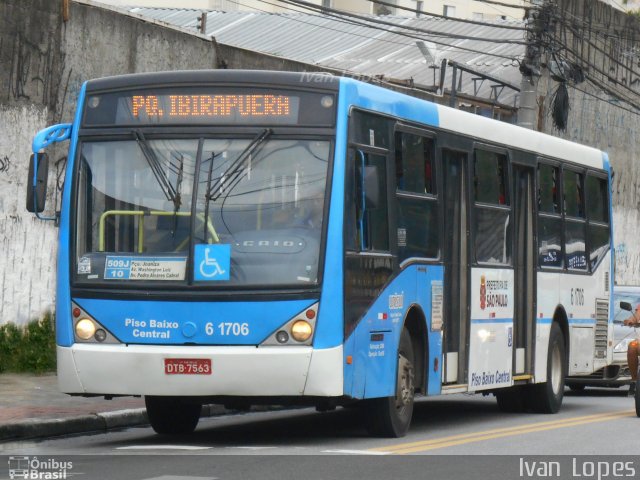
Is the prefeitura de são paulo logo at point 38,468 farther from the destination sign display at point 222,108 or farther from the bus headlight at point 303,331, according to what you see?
the destination sign display at point 222,108

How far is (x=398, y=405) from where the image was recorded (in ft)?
42.2

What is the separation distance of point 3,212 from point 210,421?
4492 mm

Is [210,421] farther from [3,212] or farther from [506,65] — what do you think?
[506,65]

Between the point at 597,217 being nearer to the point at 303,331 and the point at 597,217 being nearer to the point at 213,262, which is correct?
the point at 303,331

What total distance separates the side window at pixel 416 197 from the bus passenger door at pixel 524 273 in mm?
2447

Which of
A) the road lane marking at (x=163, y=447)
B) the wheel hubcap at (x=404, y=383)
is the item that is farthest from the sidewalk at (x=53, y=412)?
the wheel hubcap at (x=404, y=383)

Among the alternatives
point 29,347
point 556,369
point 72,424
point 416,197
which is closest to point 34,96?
point 29,347

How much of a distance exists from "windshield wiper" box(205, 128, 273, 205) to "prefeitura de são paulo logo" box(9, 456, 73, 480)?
239cm

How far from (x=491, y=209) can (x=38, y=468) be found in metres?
6.46

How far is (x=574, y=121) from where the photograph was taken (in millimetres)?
35438

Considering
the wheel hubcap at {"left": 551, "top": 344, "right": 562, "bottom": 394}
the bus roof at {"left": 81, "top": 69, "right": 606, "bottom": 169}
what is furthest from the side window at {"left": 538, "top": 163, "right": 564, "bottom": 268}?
the bus roof at {"left": 81, "top": 69, "right": 606, "bottom": 169}

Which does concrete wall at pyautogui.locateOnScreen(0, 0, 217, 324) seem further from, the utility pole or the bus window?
the utility pole

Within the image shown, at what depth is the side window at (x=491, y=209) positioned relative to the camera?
49.0ft

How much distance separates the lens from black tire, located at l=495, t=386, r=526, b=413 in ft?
56.4
